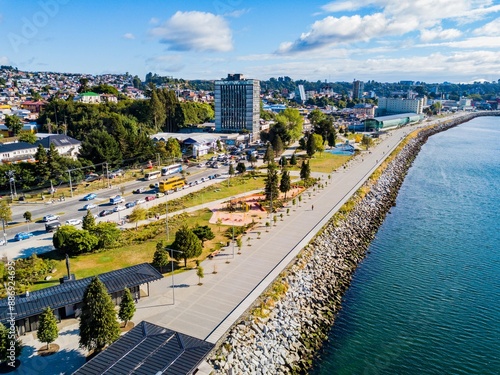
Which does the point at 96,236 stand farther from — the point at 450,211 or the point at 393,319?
the point at 450,211

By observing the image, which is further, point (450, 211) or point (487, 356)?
point (450, 211)

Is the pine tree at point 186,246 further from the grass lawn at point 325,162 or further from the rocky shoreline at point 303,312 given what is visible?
the grass lawn at point 325,162

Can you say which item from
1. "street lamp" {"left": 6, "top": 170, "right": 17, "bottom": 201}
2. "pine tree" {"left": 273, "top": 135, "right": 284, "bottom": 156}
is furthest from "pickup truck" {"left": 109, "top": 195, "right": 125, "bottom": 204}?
"pine tree" {"left": 273, "top": 135, "right": 284, "bottom": 156}

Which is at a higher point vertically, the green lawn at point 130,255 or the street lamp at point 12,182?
the street lamp at point 12,182

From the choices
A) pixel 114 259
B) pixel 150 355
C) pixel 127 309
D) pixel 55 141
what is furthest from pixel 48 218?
pixel 55 141

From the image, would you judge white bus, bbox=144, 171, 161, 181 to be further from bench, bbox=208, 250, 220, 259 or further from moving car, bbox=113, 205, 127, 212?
bench, bbox=208, 250, 220, 259

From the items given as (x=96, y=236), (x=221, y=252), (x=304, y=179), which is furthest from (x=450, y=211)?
(x=96, y=236)

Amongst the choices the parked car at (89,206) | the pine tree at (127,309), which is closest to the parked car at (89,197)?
the parked car at (89,206)
